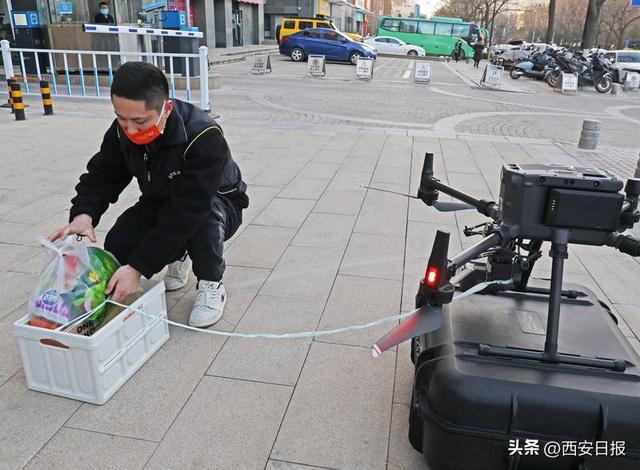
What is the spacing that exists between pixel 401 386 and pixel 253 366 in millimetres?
722

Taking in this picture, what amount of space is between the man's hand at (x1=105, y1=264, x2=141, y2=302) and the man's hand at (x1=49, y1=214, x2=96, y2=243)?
0.32 metres

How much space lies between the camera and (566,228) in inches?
70.9

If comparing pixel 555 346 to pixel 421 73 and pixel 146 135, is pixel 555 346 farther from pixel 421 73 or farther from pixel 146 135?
pixel 421 73

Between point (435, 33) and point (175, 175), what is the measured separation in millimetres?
36141

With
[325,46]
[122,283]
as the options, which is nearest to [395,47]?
[325,46]

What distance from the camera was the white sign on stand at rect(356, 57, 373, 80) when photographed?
60.0ft

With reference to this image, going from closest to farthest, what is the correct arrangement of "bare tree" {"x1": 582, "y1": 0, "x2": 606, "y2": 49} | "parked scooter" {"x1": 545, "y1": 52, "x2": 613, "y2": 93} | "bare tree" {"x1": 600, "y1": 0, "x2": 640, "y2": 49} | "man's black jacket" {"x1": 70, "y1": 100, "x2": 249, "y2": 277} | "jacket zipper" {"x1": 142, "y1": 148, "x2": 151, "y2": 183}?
"man's black jacket" {"x1": 70, "y1": 100, "x2": 249, "y2": 277}, "jacket zipper" {"x1": 142, "y1": 148, "x2": 151, "y2": 183}, "parked scooter" {"x1": 545, "y1": 52, "x2": 613, "y2": 93}, "bare tree" {"x1": 582, "y1": 0, "x2": 606, "y2": 49}, "bare tree" {"x1": 600, "y1": 0, "x2": 640, "y2": 49}

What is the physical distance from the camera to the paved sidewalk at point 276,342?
2.10 m

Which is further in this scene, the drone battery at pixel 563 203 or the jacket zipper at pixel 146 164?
the jacket zipper at pixel 146 164

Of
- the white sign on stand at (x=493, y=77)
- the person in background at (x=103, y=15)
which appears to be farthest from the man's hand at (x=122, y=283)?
the white sign on stand at (x=493, y=77)

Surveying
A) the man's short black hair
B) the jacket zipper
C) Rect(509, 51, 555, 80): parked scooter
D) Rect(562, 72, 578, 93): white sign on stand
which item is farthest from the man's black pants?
Rect(509, 51, 555, 80): parked scooter

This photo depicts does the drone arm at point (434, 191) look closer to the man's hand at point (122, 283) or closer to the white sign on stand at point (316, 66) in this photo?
the man's hand at point (122, 283)

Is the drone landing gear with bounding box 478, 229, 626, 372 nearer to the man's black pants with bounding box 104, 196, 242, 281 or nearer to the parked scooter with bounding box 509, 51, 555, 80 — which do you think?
the man's black pants with bounding box 104, 196, 242, 281

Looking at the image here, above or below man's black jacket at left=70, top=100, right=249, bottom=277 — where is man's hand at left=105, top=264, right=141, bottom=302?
below
